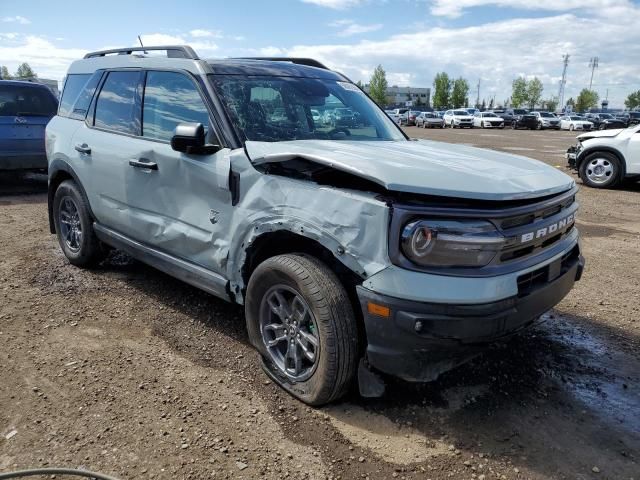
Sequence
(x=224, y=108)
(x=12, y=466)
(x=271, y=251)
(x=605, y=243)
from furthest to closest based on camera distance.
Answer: (x=605, y=243) < (x=224, y=108) < (x=271, y=251) < (x=12, y=466)

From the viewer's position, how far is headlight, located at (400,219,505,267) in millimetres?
2396

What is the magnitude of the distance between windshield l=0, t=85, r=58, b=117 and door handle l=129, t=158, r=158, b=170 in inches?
248

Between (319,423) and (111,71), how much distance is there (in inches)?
136

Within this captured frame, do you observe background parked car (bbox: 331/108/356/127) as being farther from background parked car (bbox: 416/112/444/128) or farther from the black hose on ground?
background parked car (bbox: 416/112/444/128)

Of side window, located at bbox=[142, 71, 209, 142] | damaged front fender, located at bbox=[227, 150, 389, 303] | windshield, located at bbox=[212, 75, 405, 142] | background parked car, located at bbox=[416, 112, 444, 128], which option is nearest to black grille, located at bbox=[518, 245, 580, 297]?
damaged front fender, located at bbox=[227, 150, 389, 303]

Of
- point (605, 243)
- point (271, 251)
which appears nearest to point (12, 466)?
point (271, 251)

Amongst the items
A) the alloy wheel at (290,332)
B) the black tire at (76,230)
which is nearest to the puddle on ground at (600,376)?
the alloy wheel at (290,332)

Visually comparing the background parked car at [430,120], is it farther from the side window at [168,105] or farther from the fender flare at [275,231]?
the fender flare at [275,231]

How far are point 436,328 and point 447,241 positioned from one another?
1.31 ft

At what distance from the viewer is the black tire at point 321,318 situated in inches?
103

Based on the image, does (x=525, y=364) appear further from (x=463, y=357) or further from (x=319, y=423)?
(x=319, y=423)

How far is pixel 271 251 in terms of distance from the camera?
3133 millimetres

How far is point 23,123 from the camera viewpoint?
8758 millimetres

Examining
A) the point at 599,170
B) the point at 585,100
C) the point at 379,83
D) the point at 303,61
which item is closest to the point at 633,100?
the point at 585,100
